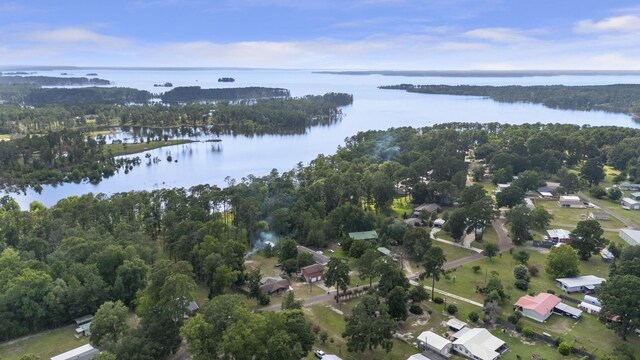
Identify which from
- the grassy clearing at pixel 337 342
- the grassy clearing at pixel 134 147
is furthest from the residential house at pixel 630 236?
the grassy clearing at pixel 134 147

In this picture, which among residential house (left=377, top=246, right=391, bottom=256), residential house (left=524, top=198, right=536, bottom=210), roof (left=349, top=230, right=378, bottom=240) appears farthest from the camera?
residential house (left=524, top=198, right=536, bottom=210)

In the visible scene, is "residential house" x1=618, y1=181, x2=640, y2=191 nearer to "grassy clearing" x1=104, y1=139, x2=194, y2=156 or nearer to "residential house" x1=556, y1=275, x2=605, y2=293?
"residential house" x1=556, y1=275, x2=605, y2=293

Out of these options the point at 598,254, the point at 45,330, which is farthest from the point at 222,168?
the point at 598,254

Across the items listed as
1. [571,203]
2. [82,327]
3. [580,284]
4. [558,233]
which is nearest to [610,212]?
[571,203]

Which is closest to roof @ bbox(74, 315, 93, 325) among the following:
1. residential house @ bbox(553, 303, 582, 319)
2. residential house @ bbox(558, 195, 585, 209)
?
residential house @ bbox(553, 303, 582, 319)

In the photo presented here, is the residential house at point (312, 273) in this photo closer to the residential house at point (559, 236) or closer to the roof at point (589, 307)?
the roof at point (589, 307)

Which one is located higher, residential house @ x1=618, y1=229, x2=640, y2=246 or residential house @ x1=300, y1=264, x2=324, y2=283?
residential house @ x1=618, y1=229, x2=640, y2=246

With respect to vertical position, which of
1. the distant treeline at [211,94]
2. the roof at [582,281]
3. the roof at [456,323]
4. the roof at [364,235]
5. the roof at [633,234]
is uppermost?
Answer: the distant treeline at [211,94]
